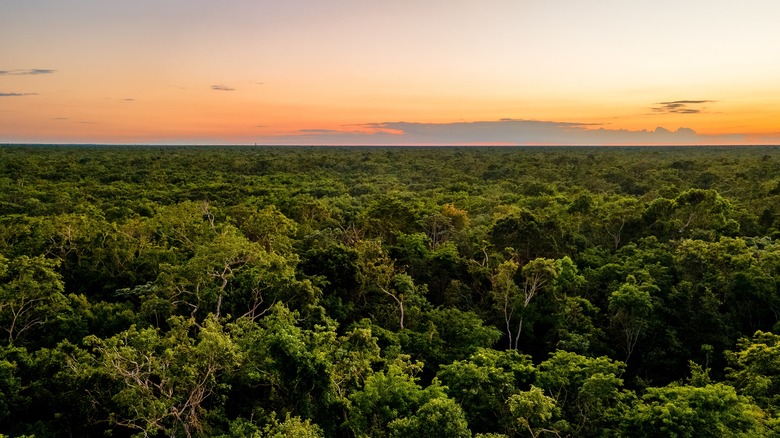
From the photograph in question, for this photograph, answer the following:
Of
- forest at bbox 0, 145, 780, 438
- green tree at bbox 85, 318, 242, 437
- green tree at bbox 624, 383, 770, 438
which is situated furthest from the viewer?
forest at bbox 0, 145, 780, 438

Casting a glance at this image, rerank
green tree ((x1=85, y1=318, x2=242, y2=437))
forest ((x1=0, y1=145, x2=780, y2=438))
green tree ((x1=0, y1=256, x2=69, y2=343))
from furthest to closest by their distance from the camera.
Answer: green tree ((x1=0, y1=256, x2=69, y2=343))
forest ((x1=0, y1=145, x2=780, y2=438))
green tree ((x1=85, y1=318, x2=242, y2=437))

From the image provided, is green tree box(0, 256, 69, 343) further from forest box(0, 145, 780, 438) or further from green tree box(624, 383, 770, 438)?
green tree box(624, 383, 770, 438)

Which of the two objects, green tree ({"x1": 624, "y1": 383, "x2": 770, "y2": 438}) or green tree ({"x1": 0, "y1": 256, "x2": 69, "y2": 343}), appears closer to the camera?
green tree ({"x1": 624, "y1": 383, "x2": 770, "y2": 438})

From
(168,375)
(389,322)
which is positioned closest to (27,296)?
(168,375)

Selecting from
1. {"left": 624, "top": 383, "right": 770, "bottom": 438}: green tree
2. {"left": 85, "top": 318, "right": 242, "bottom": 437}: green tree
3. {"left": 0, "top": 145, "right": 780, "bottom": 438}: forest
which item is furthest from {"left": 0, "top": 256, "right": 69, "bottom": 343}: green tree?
{"left": 624, "top": 383, "right": 770, "bottom": 438}: green tree

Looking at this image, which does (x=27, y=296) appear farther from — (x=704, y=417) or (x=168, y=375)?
(x=704, y=417)

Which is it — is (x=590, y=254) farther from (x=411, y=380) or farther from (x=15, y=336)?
(x=15, y=336)

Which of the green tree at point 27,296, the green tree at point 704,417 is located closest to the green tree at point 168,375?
the green tree at point 27,296

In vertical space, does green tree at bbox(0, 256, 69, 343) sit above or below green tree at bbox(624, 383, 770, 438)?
above

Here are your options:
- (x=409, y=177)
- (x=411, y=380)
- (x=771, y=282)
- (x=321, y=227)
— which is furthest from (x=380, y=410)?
(x=409, y=177)
